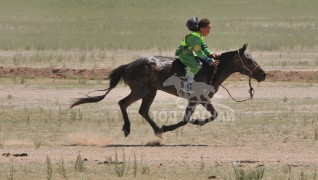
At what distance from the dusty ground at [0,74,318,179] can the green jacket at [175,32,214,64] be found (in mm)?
1526

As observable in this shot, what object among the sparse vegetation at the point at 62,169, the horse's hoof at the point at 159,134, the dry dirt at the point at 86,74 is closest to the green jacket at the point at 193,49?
the horse's hoof at the point at 159,134

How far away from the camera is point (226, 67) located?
17.8m

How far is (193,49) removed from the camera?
1733 centimetres

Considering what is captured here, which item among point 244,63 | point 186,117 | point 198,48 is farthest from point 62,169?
point 244,63

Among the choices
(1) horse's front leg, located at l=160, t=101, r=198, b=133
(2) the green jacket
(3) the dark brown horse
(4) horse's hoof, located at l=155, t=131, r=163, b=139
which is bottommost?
(4) horse's hoof, located at l=155, t=131, r=163, b=139

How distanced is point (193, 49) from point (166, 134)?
264cm

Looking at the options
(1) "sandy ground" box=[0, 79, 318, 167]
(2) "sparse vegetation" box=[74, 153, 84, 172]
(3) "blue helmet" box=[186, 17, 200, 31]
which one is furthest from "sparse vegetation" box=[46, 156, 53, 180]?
(3) "blue helmet" box=[186, 17, 200, 31]

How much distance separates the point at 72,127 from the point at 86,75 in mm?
12000

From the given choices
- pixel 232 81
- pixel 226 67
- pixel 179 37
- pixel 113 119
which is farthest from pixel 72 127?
pixel 179 37

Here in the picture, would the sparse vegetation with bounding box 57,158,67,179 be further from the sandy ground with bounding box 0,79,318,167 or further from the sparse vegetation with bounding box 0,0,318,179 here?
the sandy ground with bounding box 0,79,318,167

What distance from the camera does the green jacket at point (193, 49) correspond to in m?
17.3

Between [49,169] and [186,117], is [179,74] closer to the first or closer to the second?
[186,117]

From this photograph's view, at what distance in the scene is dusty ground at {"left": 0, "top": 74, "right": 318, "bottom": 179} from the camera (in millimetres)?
14484

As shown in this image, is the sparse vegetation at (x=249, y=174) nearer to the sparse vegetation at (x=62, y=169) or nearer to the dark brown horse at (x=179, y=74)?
the sparse vegetation at (x=62, y=169)
